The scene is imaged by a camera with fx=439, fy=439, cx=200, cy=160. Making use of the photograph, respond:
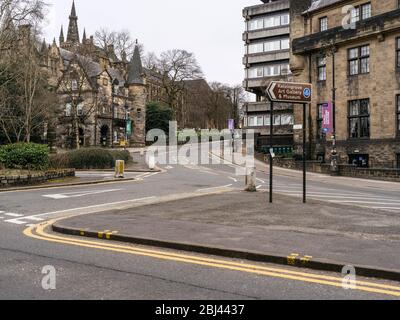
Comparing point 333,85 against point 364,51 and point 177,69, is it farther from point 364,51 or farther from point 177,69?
point 177,69

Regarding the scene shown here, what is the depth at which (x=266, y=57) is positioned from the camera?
75.2 meters

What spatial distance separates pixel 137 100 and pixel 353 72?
51589 mm

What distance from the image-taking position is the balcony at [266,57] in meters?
73.4

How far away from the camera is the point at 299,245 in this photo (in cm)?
770

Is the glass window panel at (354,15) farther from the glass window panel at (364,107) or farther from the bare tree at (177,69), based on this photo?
the bare tree at (177,69)

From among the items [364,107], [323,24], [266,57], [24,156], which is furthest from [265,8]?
[24,156]

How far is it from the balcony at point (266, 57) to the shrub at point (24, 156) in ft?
186

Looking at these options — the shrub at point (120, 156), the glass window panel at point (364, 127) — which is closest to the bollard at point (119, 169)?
the shrub at point (120, 156)

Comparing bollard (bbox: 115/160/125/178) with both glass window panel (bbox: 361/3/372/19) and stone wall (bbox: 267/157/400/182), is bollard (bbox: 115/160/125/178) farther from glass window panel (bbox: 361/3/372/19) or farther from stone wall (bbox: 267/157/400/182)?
glass window panel (bbox: 361/3/372/19)

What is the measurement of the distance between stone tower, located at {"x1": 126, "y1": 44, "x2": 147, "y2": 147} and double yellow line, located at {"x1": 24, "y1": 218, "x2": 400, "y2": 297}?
70.9 m

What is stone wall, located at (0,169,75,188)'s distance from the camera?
1983 centimetres

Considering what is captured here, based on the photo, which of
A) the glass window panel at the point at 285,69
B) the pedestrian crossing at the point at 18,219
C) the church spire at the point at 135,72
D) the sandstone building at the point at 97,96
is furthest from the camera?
the church spire at the point at 135,72

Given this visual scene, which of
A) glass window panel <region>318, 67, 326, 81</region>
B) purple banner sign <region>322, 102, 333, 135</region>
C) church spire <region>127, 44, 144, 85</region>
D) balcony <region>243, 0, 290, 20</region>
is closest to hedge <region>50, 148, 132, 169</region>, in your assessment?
purple banner sign <region>322, 102, 333, 135</region>
